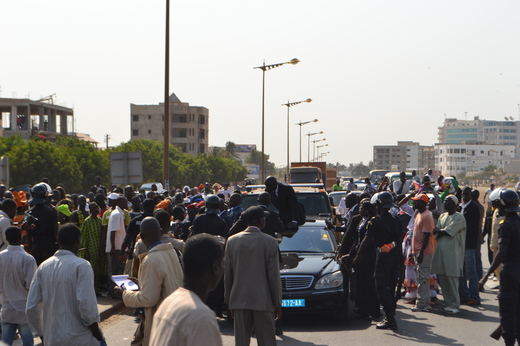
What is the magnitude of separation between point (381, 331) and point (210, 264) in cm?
713

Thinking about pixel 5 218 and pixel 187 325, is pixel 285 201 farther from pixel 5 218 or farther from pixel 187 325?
pixel 187 325

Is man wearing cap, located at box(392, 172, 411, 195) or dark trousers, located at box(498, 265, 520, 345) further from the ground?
man wearing cap, located at box(392, 172, 411, 195)

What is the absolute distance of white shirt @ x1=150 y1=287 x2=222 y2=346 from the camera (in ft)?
11.4

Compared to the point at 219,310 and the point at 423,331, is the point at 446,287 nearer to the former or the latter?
the point at 423,331

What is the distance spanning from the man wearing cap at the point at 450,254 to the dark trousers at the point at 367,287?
1320 millimetres

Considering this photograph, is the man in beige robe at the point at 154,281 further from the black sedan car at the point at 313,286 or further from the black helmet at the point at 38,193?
the black sedan car at the point at 313,286

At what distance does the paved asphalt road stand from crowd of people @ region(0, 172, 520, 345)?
30 cm

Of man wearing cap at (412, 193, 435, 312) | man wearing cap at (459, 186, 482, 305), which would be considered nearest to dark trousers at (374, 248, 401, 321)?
man wearing cap at (412, 193, 435, 312)

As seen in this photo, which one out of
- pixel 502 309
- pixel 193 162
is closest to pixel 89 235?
pixel 502 309

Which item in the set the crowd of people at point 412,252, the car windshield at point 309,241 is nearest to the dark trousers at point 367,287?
the crowd of people at point 412,252

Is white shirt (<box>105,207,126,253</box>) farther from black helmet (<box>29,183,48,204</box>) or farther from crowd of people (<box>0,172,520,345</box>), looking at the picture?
black helmet (<box>29,183,48,204</box>)

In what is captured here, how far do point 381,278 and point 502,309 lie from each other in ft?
8.32

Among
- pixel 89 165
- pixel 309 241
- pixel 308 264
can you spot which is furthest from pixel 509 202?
pixel 89 165

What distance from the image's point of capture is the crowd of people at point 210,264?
4.16m
